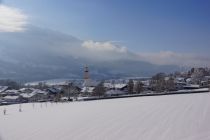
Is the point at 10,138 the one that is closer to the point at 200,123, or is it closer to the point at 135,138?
the point at 135,138

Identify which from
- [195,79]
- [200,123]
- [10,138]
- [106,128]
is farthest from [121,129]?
[195,79]

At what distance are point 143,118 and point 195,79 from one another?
105 m

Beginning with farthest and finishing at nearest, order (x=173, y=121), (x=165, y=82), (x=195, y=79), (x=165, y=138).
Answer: (x=195, y=79) < (x=165, y=82) < (x=173, y=121) < (x=165, y=138)

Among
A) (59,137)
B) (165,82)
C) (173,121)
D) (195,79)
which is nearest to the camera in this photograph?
(59,137)

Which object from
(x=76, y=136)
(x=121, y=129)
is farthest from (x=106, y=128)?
(x=76, y=136)

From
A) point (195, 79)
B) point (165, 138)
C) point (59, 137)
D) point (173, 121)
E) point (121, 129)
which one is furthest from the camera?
point (195, 79)

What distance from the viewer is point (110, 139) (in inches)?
646

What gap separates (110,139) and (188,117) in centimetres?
782

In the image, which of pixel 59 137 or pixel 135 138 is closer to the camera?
pixel 135 138

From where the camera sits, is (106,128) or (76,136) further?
(106,128)

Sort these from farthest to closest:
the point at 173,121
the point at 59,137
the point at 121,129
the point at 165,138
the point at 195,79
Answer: the point at 195,79 → the point at 173,121 → the point at 121,129 → the point at 59,137 → the point at 165,138

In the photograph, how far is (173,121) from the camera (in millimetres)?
21156

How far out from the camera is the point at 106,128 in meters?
19.7

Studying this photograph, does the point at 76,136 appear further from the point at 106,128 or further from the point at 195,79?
the point at 195,79
